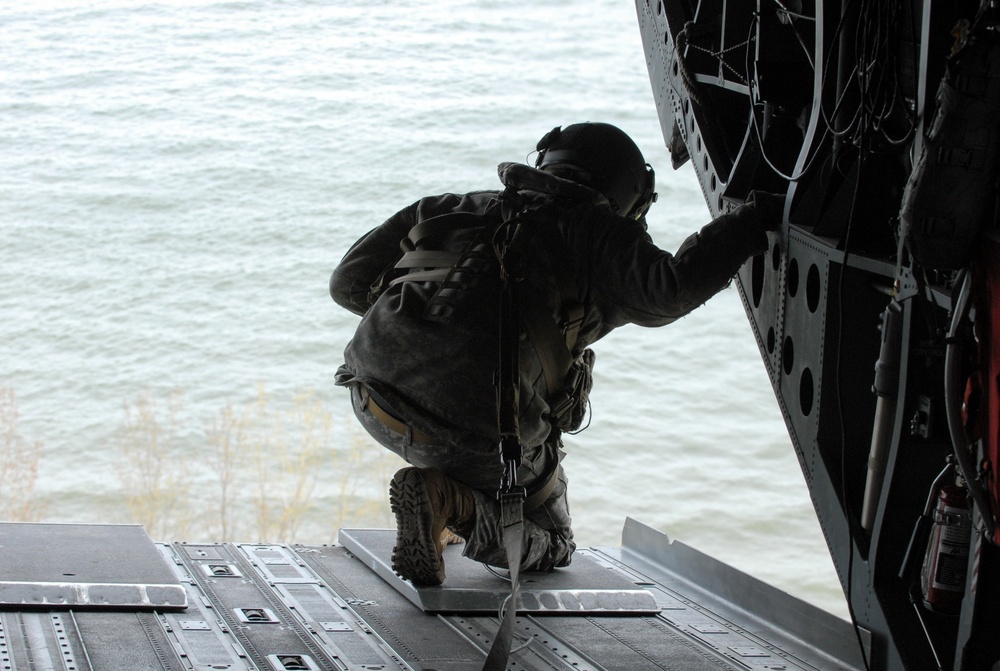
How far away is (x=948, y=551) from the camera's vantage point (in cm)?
→ 263

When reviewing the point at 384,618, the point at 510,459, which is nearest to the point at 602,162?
the point at 510,459

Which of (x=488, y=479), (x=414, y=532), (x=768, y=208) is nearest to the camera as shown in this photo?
(x=768, y=208)

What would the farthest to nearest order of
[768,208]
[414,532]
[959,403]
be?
[414,532]
[768,208]
[959,403]

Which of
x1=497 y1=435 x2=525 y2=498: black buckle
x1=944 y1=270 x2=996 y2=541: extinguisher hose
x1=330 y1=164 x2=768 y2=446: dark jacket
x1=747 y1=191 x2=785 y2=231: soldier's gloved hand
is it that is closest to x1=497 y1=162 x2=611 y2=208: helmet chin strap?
x1=330 y1=164 x2=768 y2=446: dark jacket

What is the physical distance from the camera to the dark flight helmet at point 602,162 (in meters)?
3.74

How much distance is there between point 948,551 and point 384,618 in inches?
69.2

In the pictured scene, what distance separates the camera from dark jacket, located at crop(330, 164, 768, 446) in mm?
3535

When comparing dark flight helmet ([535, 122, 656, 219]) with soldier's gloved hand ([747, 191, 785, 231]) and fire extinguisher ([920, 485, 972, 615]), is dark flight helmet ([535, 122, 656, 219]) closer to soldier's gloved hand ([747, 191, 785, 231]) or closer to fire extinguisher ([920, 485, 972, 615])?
soldier's gloved hand ([747, 191, 785, 231])

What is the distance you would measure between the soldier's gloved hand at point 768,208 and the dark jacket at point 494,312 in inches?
1.0

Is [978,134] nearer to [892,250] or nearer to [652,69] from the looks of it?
Result: [892,250]

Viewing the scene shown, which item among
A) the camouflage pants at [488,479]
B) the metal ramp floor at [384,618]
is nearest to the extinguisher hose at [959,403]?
the metal ramp floor at [384,618]

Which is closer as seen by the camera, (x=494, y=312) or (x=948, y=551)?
(x=948, y=551)

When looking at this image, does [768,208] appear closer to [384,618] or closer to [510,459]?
[510,459]

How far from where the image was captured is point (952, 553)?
2.63 meters
